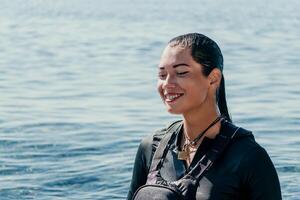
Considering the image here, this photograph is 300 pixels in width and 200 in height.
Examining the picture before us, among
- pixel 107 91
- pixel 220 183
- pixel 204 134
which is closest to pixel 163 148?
pixel 204 134

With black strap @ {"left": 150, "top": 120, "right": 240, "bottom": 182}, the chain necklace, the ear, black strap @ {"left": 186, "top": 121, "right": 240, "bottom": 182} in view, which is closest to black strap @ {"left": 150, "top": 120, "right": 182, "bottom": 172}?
black strap @ {"left": 150, "top": 120, "right": 240, "bottom": 182}

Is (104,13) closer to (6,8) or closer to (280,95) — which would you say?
(6,8)

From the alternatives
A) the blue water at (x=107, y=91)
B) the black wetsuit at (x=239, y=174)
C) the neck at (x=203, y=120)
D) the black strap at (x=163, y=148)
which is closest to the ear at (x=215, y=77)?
the neck at (x=203, y=120)

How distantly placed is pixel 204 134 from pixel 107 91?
15.3 metres

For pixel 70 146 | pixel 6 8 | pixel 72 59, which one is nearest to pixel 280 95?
pixel 70 146

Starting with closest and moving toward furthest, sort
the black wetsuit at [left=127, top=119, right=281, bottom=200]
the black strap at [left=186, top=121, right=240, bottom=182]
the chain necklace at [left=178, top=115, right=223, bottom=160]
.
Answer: the black wetsuit at [left=127, top=119, right=281, bottom=200] < the black strap at [left=186, top=121, right=240, bottom=182] < the chain necklace at [left=178, top=115, right=223, bottom=160]

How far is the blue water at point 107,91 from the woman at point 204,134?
21.5 feet

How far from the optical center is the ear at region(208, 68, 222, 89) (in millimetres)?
5174

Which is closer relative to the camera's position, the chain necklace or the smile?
the smile

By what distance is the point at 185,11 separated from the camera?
4619cm

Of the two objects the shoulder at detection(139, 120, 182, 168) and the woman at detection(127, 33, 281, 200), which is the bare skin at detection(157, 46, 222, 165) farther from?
the shoulder at detection(139, 120, 182, 168)

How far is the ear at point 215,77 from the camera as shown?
517 centimetres

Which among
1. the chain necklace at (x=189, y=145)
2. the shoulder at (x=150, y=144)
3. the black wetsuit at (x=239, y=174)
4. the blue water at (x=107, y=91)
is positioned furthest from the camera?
the blue water at (x=107, y=91)

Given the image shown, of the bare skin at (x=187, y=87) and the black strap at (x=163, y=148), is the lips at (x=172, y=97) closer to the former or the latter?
the bare skin at (x=187, y=87)
